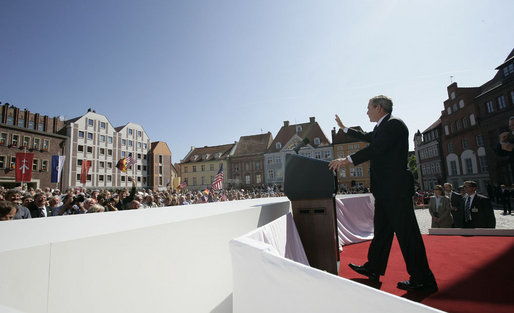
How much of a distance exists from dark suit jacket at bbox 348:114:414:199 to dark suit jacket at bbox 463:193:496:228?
489 centimetres

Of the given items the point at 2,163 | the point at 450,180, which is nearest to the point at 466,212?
the point at 450,180

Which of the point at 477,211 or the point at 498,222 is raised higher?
the point at 477,211

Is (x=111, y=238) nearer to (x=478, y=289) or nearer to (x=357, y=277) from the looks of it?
(x=357, y=277)

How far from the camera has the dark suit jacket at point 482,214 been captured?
234 inches

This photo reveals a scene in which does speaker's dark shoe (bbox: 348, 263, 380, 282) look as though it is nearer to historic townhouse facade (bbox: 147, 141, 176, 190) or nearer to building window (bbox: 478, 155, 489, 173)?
building window (bbox: 478, 155, 489, 173)

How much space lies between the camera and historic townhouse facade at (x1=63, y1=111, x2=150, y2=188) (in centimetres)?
3934

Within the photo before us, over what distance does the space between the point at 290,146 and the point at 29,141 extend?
131 feet

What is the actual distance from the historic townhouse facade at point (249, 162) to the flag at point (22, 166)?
38.6 m

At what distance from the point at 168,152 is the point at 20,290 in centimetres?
5807

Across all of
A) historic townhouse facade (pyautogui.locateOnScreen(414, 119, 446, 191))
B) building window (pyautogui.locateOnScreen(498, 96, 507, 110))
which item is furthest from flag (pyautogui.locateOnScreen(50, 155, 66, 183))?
historic townhouse facade (pyautogui.locateOnScreen(414, 119, 446, 191))

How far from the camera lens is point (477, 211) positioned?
6.11 meters

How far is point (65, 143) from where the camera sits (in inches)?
1529

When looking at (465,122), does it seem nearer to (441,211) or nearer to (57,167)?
(441,211)

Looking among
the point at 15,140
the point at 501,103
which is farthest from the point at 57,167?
the point at 501,103
